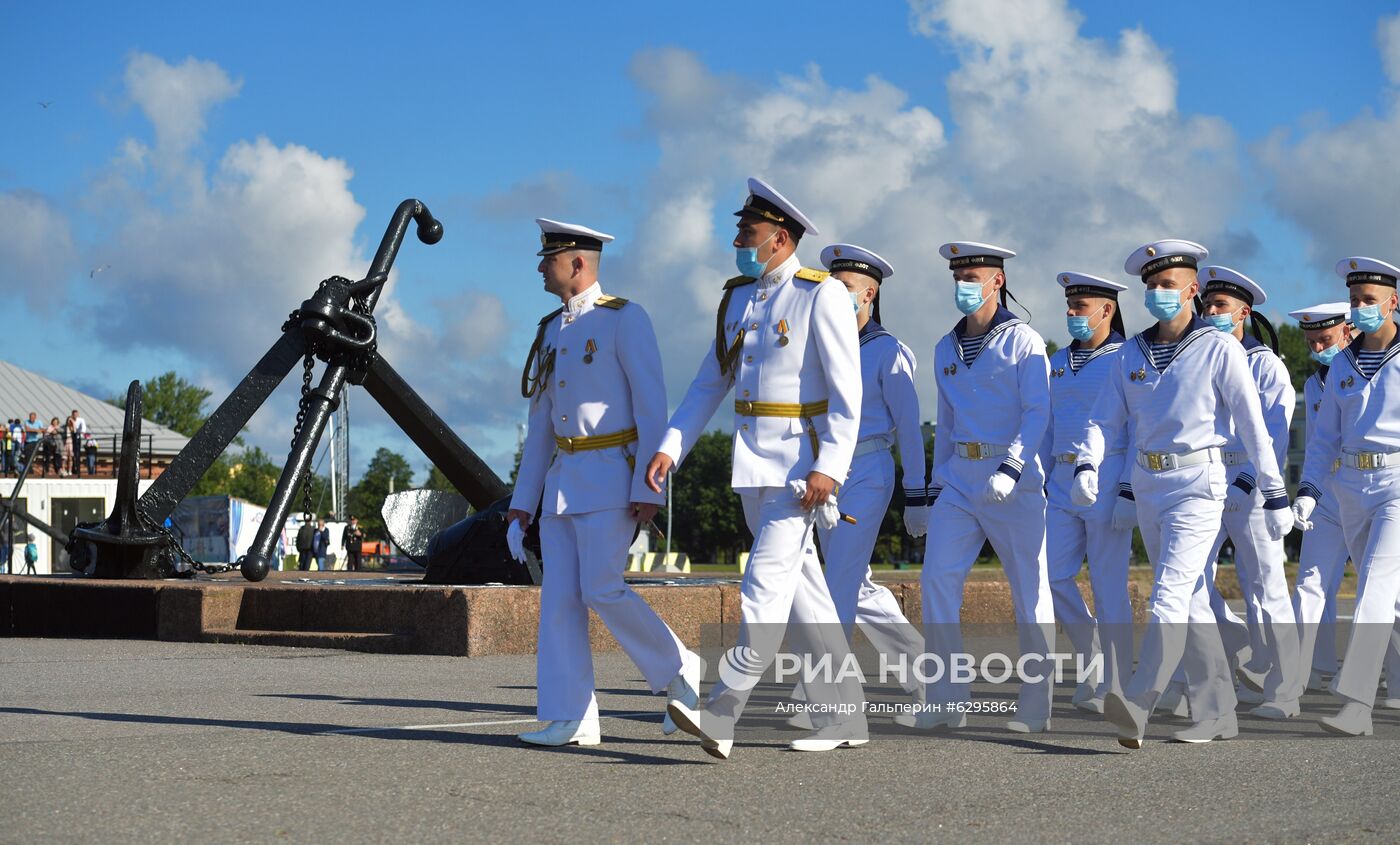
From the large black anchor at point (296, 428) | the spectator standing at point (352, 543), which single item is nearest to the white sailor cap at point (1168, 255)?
the large black anchor at point (296, 428)

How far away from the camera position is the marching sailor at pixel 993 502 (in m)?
7.68

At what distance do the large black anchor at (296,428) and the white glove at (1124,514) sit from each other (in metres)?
7.76

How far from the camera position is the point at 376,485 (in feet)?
433

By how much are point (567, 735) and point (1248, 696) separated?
182 inches

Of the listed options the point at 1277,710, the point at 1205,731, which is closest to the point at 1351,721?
the point at 1205,731

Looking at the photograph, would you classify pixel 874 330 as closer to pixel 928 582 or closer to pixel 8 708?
pixel 928 582

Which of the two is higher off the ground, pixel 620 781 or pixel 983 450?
pixel 983 450

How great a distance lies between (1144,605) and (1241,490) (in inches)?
340

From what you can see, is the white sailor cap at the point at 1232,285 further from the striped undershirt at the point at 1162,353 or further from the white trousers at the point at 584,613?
the white trousers at the point at 584,613

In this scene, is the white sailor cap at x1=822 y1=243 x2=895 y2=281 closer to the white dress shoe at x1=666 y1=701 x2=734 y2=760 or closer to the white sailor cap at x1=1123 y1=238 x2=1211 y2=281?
the white sailor cap at x1=1123 y1=238 x2=1211 y2=281

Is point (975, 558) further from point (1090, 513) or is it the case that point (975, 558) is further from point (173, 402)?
point (173, 402)

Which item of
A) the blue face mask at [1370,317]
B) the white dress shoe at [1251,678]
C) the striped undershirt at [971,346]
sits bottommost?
the white dress shoe at [1251,678]

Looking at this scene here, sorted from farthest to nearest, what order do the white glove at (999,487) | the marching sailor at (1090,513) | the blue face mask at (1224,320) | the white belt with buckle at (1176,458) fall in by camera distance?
1. the blue face mask at (1224,320)
2. the marching sailor at (1090,513)
3. the white glove at (999,487)
4. the white belt with buckle at (1176,458)

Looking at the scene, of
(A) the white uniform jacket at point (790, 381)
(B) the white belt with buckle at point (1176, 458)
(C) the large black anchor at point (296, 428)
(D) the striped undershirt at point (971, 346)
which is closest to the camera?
(A) the white uniform jacket at point (790, 381)
